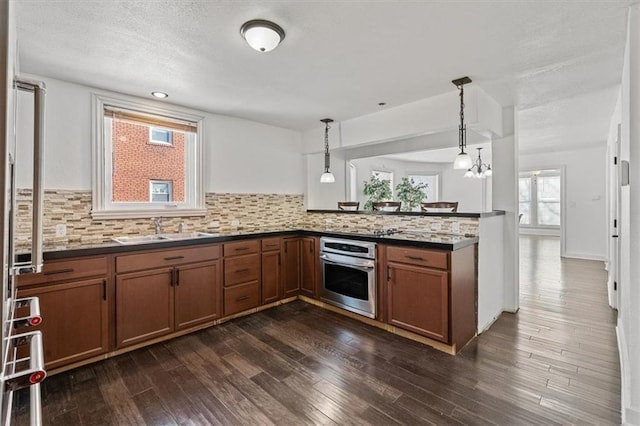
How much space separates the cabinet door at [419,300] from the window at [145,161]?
2.34m

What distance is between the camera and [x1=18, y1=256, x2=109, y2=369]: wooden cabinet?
225 centimetres

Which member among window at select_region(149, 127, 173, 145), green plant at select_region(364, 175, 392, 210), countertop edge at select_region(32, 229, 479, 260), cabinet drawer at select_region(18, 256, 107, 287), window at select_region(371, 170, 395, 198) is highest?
window at select_region(371, 170, 395, 198)

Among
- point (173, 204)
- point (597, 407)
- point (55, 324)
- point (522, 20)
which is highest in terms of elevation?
point (522, 20)

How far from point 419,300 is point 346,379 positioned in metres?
0.97

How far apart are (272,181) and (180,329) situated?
225 centimetres

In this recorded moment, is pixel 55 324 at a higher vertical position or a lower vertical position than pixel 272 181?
lower

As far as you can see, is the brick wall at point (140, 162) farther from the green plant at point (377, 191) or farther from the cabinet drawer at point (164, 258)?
the green plant at point (377, 191)

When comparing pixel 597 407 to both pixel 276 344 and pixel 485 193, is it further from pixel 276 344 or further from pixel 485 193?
pixel 485 193

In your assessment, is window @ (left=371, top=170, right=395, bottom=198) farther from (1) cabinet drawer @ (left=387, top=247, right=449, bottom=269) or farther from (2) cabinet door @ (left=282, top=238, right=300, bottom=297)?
(1) cabinet drawer @ (left=387, top=247, right=449, bottom=269)

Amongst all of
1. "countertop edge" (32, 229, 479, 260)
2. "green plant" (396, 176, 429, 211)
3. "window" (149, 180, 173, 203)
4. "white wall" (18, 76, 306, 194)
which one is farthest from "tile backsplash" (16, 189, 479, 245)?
"green plant" (396, 176, 429, 211)

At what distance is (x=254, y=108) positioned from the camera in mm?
3652

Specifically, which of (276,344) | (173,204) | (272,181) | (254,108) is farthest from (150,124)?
(276,344)

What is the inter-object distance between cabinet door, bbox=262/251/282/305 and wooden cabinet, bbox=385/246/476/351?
4.60 ft

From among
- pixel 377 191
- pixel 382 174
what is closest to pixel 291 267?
pixel 377 191
